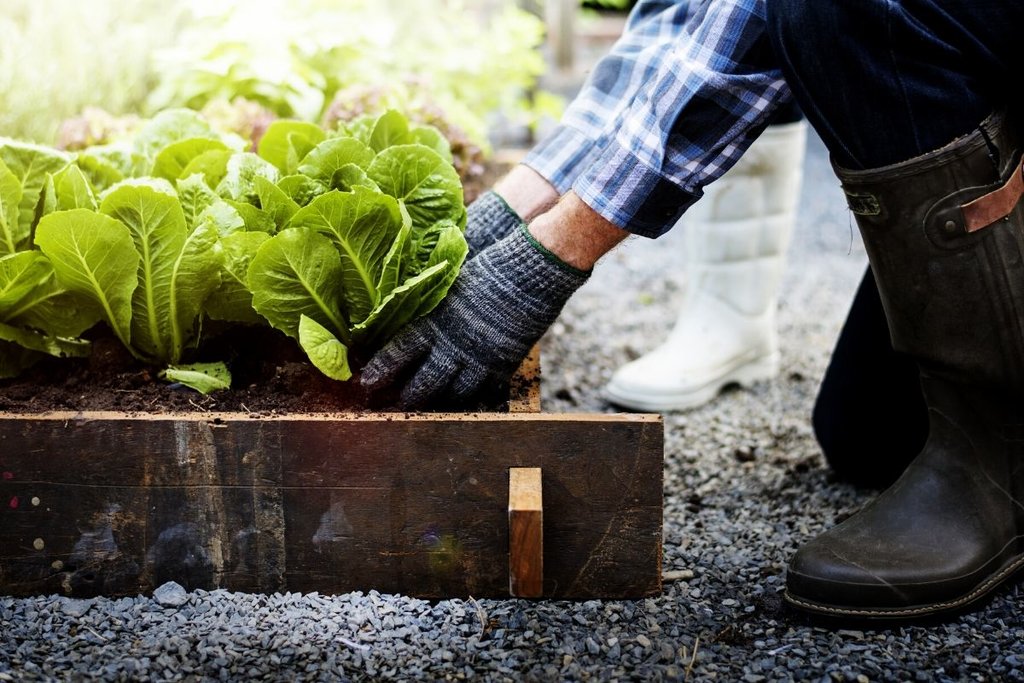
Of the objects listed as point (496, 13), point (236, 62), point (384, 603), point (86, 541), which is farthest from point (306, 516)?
point (496, 13)

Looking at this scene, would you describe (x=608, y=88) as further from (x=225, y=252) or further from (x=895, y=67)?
(x=225, y=252)

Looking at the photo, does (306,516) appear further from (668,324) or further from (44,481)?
(668,324)

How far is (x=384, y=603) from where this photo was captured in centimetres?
145

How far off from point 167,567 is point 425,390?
1.53 ft

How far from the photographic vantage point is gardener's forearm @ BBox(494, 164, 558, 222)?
1802mm

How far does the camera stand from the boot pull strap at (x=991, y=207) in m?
1.36

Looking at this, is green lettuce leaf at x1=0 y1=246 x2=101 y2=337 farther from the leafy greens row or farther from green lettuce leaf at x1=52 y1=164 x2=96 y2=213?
green lettuce leaf at x1=52 y1=164 x2=96 y2=213

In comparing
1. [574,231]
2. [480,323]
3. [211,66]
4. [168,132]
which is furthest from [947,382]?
[211,66]

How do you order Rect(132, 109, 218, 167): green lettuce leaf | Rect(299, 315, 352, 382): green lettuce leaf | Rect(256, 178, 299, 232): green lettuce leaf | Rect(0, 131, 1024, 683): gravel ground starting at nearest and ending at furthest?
1. Rect(0, 131, 1024, 683): gravel ground
2. Rect(299, 315, 352, 382): green lettuce leaf
3. Rect(256, 178, 299, 232): green lettuce leaf
4. Rect(132, 109, 218, 167): green lettuce leaf

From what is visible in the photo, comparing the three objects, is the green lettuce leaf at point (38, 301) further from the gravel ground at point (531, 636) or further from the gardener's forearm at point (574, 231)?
the gardener's forearm at point (574, 231)

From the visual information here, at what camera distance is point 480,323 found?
147cm

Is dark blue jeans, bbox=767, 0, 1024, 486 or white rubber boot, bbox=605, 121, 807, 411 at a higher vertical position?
dark blue jeans, bbox=767, 0, 1024, 486

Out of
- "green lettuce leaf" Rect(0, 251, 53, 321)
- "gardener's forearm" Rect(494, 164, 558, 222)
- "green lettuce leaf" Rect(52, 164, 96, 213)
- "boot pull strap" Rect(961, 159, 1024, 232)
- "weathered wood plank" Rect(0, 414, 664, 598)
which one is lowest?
"weathered wood plank" Rect(0, 414, 664, 598)

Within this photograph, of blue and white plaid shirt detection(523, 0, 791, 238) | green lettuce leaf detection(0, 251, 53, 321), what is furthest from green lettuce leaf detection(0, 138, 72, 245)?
blue and white plaid shirt detection(523, 0, 791, 238)
